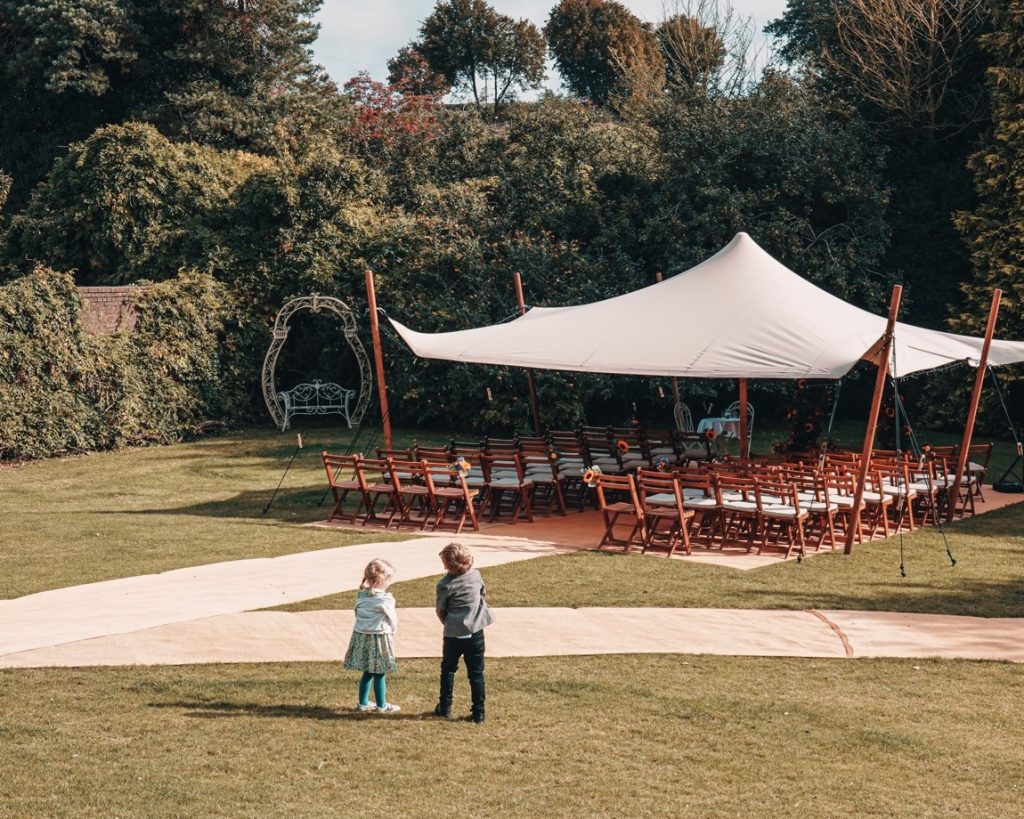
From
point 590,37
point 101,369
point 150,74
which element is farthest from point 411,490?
point 590,37

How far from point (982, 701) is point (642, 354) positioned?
6959 millimetres

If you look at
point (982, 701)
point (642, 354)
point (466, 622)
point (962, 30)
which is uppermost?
point (962, 30)

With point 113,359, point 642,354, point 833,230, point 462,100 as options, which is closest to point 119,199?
point 113,359

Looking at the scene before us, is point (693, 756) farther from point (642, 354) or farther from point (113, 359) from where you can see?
point (113, 359)

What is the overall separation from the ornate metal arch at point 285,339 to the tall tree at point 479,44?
3805 cm

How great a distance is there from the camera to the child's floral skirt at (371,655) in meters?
7.68

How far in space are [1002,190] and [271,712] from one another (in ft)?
67.9

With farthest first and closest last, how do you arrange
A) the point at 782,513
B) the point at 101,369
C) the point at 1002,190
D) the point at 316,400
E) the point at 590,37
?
the point at 590,37
the point at 316,400
the point at 1002,190
the point at 101,369
the point at 782,513

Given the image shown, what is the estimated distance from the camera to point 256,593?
441 inches

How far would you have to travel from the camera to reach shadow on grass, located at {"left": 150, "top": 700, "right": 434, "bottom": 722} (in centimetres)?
769

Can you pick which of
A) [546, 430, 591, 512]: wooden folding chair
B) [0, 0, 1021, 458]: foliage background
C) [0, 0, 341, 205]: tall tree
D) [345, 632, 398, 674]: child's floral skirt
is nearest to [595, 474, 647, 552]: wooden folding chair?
[546, 430, 591, 512]: wooden folding chair

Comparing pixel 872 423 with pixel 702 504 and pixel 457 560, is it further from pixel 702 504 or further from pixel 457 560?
pixel 457 560

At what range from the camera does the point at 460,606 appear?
7.60 m

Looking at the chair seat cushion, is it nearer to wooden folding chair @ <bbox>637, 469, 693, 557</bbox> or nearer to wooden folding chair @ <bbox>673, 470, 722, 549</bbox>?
wooden folding chair @ <bbox>673, 470, 722, 549</bbox>
